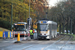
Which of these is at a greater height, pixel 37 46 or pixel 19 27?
pixel 19 27

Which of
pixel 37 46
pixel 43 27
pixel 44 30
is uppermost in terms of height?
pixel 43 27

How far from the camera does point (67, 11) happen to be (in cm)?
6462

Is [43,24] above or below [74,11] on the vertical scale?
below

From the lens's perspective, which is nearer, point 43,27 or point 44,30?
point 44,30

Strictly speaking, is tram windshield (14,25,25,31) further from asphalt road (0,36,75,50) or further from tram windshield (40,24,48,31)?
asphalt road (0,36,75,50)

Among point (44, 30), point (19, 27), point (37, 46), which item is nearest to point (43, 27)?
point (44, 30)

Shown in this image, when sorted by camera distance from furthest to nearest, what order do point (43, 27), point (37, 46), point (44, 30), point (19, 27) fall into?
point (19, 27) < point (43, 27) < point (44, 30) < point (37, 46)

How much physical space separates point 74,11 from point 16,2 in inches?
688

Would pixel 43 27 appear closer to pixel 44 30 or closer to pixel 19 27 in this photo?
pixel 44 30

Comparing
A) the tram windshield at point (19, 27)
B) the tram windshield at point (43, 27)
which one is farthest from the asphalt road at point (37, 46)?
the tram windshield at point (19, 27)

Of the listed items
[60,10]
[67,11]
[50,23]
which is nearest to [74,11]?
[67,11]

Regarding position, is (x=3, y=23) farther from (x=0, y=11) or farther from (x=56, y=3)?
(x=56, y=3)

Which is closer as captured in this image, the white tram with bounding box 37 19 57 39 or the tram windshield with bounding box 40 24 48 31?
the white tram with bounding box 37 19 57 39

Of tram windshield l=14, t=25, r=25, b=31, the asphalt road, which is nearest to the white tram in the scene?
the asphalt road
